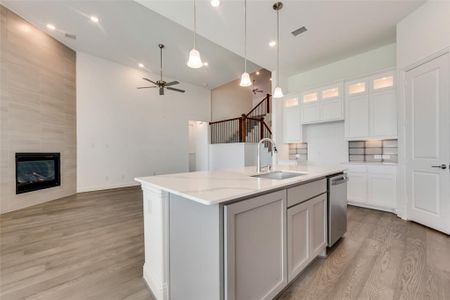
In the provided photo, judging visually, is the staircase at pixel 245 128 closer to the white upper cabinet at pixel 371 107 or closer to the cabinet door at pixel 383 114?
the white upper cabinet at pixel 371 107

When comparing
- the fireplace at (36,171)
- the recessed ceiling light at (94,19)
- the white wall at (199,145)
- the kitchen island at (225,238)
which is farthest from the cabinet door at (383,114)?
the fireplace at (36,171)

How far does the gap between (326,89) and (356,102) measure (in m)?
0.72

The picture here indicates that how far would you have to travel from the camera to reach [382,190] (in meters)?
3.67

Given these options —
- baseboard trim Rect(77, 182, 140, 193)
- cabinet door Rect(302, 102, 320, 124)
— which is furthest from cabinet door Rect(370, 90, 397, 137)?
baseboard trim Rect(77, 182, 140, 193)

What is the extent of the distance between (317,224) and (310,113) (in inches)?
134

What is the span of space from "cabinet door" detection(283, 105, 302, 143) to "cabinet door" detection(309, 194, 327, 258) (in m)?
3.14

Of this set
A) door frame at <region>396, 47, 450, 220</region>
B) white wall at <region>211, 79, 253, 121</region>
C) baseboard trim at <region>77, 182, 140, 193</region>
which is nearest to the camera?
door frame at <region>396, 47, 450, 220</region>

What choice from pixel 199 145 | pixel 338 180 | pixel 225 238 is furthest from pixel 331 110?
pixel 199 145

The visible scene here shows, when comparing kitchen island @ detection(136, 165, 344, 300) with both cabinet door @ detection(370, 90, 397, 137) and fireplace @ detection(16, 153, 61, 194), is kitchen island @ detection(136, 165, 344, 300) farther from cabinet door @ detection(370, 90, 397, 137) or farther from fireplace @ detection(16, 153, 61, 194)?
fireplace @ detection(16, 153, 61, 194)

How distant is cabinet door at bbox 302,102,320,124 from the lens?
15.4ft

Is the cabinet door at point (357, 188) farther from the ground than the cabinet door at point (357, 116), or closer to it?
closer to it

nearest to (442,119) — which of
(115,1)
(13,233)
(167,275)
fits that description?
(167,275)

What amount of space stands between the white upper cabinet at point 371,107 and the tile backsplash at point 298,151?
1.23m

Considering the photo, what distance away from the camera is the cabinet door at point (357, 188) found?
3887 millimetres
